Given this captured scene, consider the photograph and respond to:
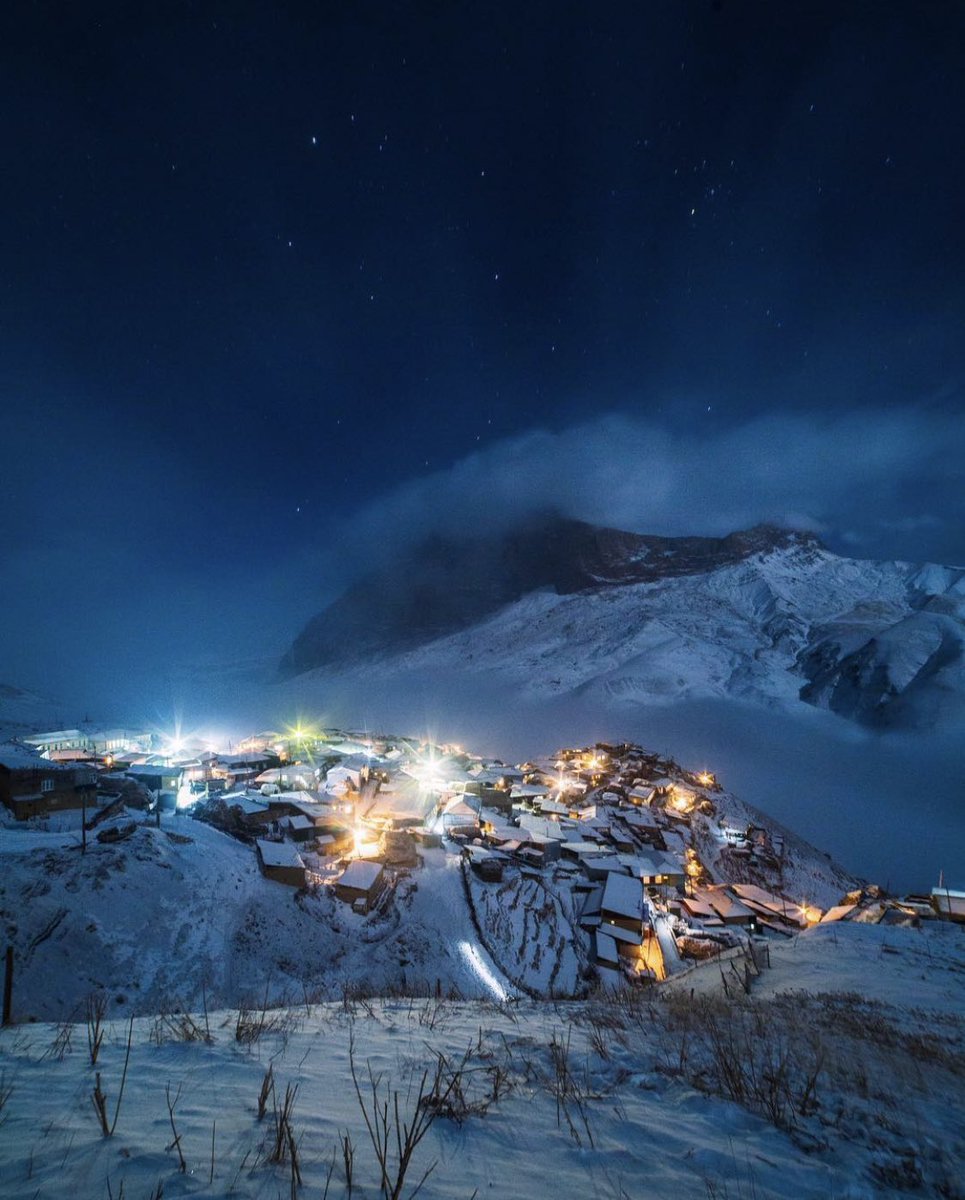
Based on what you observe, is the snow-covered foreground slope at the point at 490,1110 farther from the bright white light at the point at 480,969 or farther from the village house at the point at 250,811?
the village house at the point at 250,811

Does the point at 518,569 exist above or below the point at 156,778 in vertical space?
above

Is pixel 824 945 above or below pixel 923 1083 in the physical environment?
below

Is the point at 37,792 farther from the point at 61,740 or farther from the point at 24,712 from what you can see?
the point at 24,712

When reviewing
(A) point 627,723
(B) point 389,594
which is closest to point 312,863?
(A) point 627,723

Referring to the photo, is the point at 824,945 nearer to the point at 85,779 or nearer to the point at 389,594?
the point at 85,779

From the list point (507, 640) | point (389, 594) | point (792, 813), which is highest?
point (389, 594)

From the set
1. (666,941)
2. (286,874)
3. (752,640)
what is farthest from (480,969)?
(752,640)

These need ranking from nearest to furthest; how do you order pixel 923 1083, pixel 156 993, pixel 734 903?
pixel 923 1083, pixel 156 993, pixel 734 903
